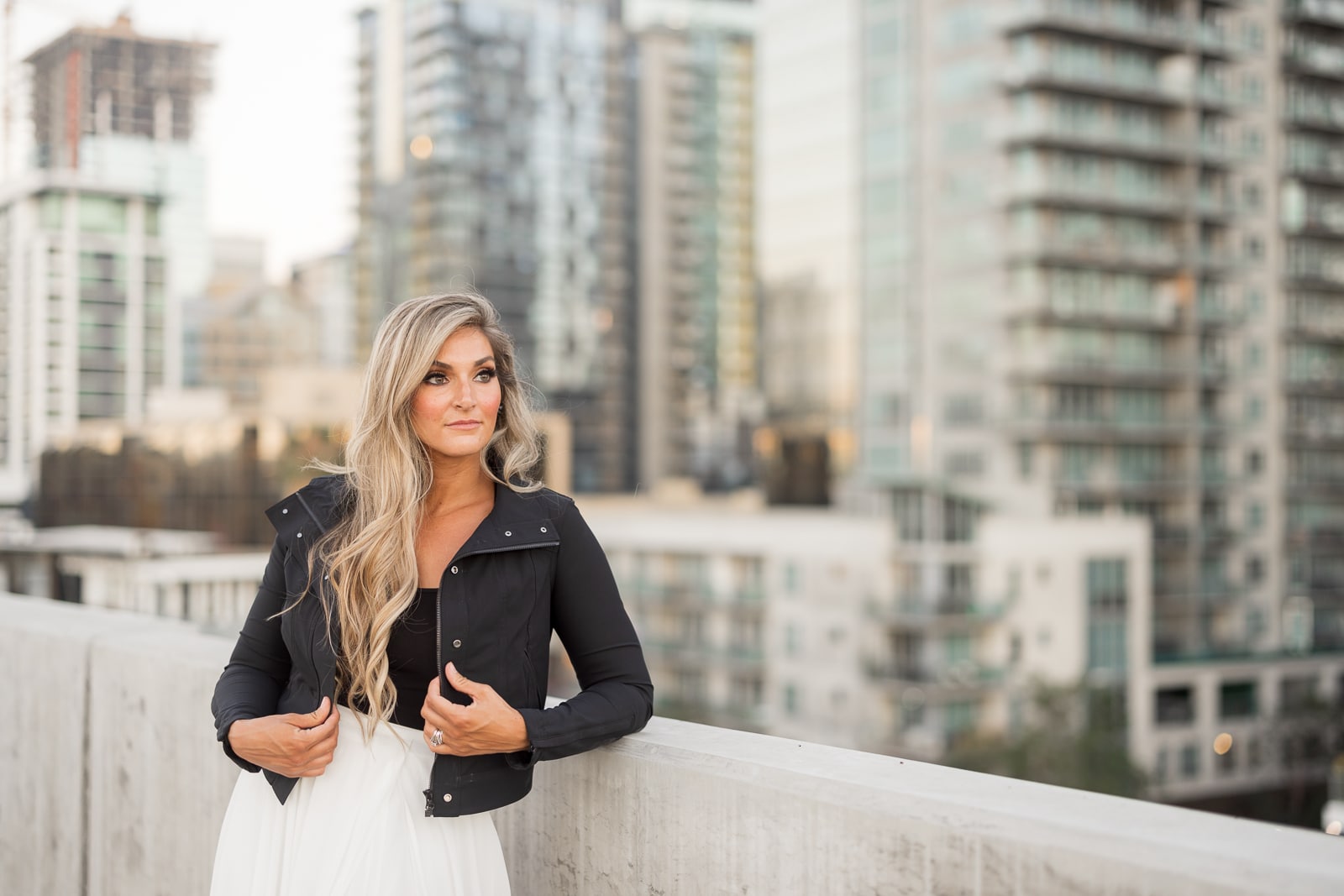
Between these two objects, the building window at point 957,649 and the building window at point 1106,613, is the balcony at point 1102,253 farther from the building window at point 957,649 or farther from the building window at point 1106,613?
the building window at point 957,649

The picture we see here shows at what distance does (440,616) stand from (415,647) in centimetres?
10

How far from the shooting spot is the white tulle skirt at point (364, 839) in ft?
6.26

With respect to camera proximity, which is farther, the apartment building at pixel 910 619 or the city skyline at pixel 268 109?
the apartment building at pixel 910 619

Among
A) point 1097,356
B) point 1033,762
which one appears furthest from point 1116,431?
point 1033,762

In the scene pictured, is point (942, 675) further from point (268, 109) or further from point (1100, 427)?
point (268, 109)

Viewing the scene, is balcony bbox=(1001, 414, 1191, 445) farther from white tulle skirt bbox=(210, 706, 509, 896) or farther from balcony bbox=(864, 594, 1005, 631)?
white tulle skirt bbox=(210, 706, 509, 896)

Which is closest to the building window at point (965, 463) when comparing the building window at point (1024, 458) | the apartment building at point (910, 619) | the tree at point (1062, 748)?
the building window at point (1024, 458)

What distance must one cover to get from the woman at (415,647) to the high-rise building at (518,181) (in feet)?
204

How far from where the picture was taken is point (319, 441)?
40094 mm

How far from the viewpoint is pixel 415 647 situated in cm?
192

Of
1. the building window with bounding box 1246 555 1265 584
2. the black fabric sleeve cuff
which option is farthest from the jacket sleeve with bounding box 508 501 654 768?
the building window with bounding box 1246 555 1265 584

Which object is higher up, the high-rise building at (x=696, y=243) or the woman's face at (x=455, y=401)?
the high-rise building at (x=696, y=243)

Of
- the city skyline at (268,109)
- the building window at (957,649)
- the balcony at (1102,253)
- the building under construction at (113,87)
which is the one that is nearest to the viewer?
the building under construction at (113,87)

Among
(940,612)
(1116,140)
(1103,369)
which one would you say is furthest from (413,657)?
(1116,140)
